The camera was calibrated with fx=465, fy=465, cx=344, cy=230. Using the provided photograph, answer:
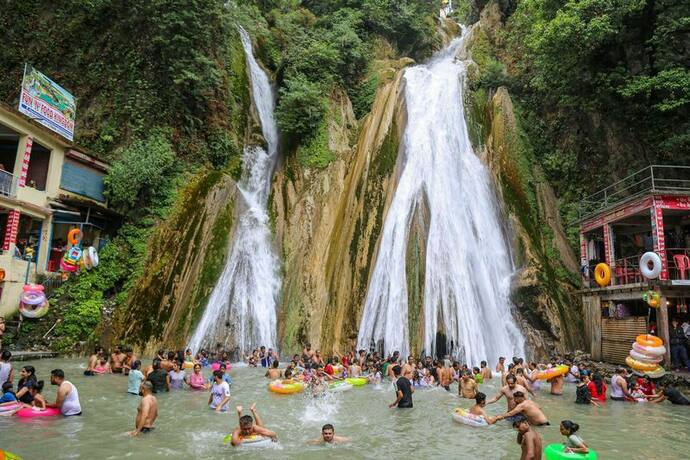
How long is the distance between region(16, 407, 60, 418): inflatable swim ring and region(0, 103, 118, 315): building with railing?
10.8 m

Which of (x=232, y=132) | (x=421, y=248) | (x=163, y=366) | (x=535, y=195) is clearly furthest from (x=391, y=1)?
(x=163, y=366)

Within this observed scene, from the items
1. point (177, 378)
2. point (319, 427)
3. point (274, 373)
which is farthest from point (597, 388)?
point (177, 378)

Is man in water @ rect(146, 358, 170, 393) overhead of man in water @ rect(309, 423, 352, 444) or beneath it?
overhead

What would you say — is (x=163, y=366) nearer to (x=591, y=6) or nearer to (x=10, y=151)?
(x=10, y=151)

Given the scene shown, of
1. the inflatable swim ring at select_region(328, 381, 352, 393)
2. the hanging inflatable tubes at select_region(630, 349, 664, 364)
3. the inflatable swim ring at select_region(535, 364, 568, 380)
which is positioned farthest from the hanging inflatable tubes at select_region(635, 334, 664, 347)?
the inflatable swim ring at select_region(328, 381, 352, 393)

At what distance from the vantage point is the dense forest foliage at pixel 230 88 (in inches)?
779

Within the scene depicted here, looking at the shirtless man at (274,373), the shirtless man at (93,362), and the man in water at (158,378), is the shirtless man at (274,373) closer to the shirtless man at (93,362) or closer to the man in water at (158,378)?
the man in water at (158,378)

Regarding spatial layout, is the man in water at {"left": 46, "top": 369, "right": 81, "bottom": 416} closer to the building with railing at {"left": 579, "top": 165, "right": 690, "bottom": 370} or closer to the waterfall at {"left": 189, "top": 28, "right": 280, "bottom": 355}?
the waterfall at {"left": 189, "top": 28, "right": 280, "bottom": 355}

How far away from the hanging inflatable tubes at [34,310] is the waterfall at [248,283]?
5.67 metres

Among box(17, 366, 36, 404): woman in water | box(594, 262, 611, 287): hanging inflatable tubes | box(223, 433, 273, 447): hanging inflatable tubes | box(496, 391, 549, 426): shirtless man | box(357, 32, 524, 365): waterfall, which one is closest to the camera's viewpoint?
box(223, 433, 273, 447): hanging inflatable tubes

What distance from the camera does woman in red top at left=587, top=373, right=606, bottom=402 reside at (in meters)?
12.6

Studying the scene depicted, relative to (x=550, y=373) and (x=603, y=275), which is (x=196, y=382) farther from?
(x=603, y=275)

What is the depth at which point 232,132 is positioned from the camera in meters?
25.6

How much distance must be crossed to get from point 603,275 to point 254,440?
1529 centimetres
